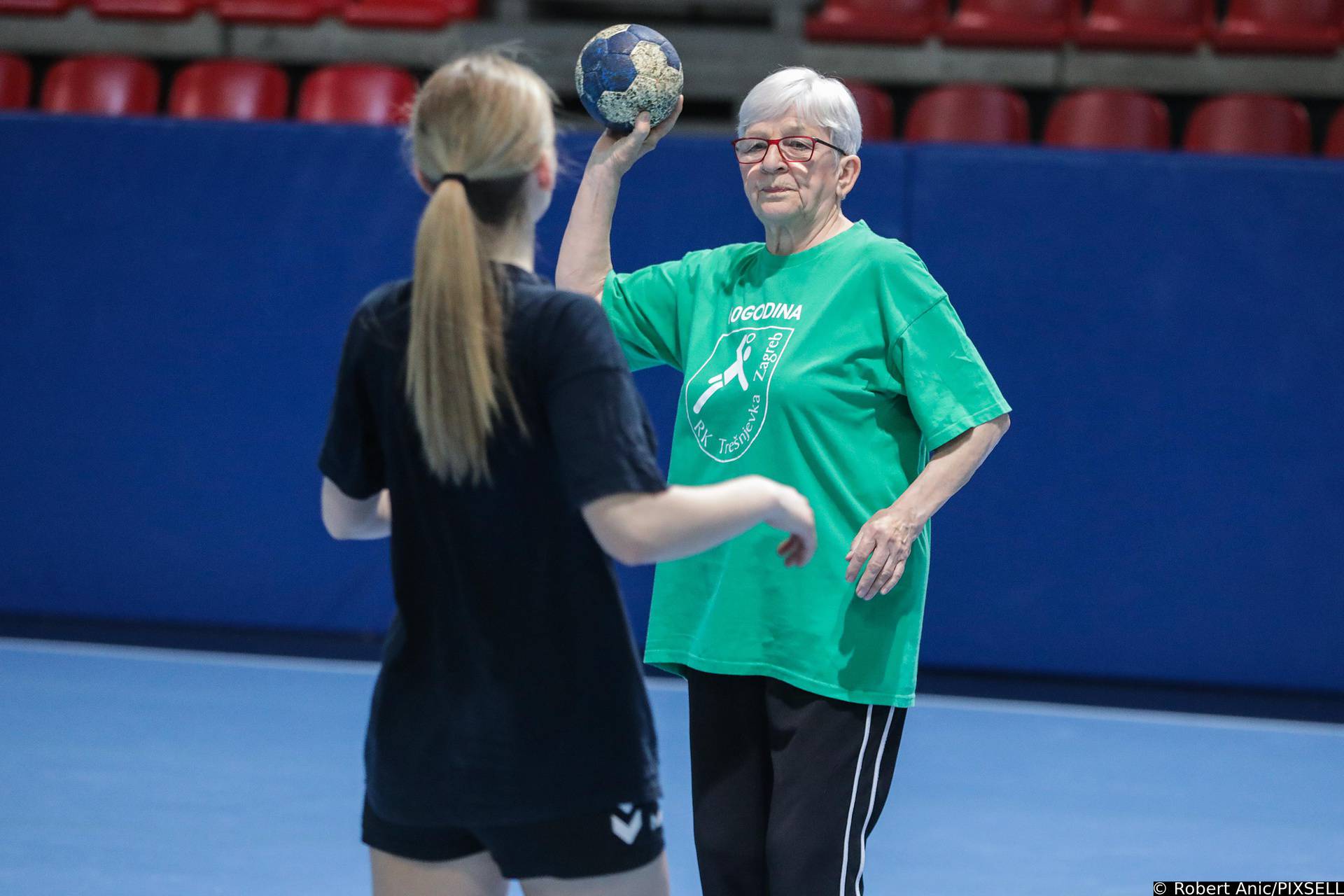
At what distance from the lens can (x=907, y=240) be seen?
5438mm

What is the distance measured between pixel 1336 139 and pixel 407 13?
15.2ft

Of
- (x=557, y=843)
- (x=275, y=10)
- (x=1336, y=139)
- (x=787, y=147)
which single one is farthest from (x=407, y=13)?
(x=557, y=843)

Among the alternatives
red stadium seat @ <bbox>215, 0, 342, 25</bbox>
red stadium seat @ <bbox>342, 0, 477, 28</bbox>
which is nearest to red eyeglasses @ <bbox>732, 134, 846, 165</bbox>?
red stadium seat @ <bbox>342, 0, 477, 28</bbox>

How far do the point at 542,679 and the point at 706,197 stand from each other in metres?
3.93

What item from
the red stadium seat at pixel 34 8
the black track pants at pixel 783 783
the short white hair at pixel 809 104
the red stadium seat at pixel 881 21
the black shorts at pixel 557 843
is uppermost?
the red stadium seat at pixel 881 21

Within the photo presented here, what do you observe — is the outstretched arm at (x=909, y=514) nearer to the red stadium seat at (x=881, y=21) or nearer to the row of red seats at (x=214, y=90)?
the row of red seats at (x=214, y=90)

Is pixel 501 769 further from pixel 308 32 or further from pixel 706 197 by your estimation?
pixel 308 32

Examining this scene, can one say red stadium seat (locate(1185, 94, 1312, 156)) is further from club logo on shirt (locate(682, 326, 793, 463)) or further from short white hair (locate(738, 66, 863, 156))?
club logo on shirt (locate(682, 326, 793, 463))

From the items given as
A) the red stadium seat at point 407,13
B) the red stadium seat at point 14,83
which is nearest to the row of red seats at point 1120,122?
the red stadium seat at point 407,13

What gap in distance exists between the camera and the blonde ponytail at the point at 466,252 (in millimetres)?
1694

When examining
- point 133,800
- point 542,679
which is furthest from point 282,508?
point 542,679

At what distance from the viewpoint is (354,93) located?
743 cm

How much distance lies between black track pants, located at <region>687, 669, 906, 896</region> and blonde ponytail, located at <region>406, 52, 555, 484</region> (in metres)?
0.97

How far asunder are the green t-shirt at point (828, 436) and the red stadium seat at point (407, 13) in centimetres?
601
